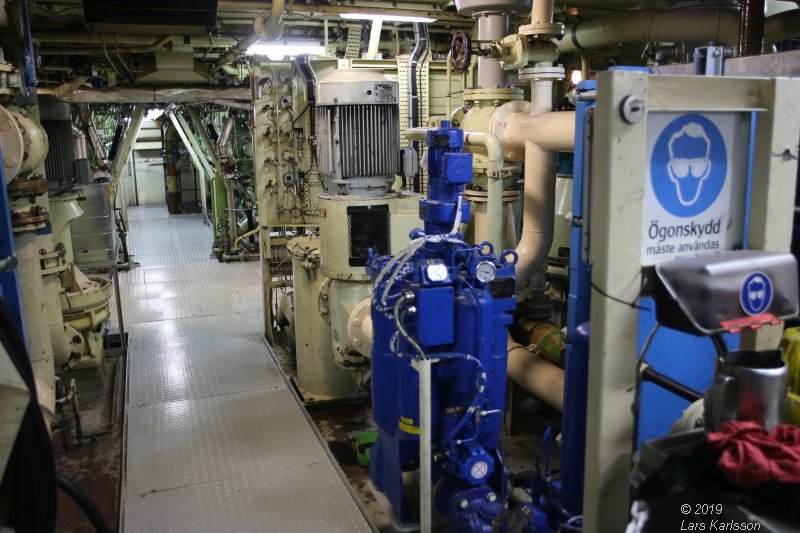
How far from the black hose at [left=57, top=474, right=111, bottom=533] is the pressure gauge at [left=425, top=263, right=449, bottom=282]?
1.57 m

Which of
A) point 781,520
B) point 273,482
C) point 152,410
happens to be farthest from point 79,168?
point 781,520

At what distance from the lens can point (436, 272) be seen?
298 centimetres

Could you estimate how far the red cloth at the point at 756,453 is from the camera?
3.56ft

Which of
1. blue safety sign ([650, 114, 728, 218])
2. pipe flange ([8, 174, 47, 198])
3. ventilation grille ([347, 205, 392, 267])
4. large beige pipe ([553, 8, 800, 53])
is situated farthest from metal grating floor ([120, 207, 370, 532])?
large beige pipe ([553, 8, 800, 53])

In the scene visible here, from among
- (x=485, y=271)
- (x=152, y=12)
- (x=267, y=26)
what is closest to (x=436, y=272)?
(x=485, y=271)

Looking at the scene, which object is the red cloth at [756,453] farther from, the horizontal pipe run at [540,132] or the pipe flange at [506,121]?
the pipe flange at [506,121]

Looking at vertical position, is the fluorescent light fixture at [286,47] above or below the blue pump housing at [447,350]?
above

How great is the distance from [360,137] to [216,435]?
214 centimetres

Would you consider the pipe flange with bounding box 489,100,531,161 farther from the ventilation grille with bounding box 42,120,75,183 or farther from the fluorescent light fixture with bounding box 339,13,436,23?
the ventilation grille with bounding box 42,120,75,183

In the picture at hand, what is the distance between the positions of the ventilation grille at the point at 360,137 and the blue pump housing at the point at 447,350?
118 centimetres

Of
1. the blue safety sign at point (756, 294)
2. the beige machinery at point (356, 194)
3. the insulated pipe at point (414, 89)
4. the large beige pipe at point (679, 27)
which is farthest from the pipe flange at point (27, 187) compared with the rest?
the blue safety sign at point (756, 294)

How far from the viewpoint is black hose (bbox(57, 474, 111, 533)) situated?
7.14ft

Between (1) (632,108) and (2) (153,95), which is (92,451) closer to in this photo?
(1) (632,108)

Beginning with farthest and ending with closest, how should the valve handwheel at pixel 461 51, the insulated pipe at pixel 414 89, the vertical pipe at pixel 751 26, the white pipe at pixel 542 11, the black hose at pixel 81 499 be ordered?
1. the insulated pipe at pixel 414 89
2. the valve handwheel at pixel 461 51
3. the white pipe at pixel 542 11
4. the vertical pipe at pixel 751 26
5. the black hose at pixel 81 499
